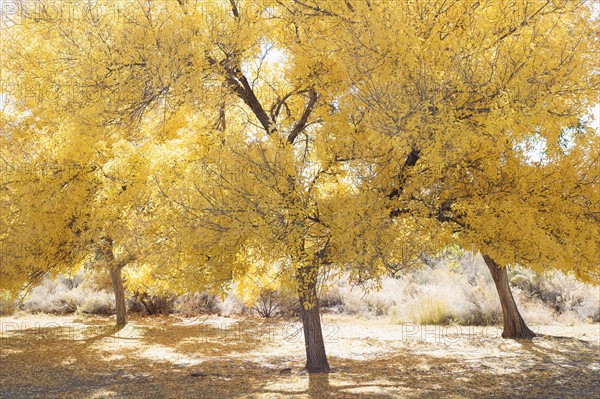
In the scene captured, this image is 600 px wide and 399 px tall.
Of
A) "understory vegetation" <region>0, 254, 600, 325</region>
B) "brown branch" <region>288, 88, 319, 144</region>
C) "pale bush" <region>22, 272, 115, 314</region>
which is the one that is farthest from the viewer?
"pale bush" <region>22, 272, 115, 314</region>

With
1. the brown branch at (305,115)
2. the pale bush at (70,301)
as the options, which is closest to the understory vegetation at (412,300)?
the pale bush at (70,301)

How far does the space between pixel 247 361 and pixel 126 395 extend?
3873 mm

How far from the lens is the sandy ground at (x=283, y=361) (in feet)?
31.4

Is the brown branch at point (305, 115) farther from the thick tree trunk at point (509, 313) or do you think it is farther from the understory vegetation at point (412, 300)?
the understory vegetation at point (412, 300)

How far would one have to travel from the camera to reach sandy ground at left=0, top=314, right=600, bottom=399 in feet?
31.4

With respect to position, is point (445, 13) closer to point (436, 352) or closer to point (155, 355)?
point (436, 352)

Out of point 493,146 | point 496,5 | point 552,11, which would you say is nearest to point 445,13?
point 496,5

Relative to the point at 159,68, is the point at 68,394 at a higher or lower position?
lower

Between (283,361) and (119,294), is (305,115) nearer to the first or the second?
(283,361)

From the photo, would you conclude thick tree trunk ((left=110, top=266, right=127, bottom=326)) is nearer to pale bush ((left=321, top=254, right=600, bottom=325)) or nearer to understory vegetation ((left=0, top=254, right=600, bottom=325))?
understory vegetation ((left=0, top=254, right=600, bottom=325))

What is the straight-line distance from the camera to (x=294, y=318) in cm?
2084

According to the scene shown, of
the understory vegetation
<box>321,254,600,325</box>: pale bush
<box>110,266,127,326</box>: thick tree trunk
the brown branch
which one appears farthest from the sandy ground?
the brown branch

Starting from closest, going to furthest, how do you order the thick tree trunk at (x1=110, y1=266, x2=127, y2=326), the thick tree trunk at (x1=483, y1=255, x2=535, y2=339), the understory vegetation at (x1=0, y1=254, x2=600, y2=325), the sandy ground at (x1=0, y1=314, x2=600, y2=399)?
the sandy ground at (x1=0, y1=314, x2=600, y2=399) → the thick tree trunk at (x1=483, y1=255, x2=535, y2=339) → the thick tree trunk at (x1=110, y1=266, x2=127, y2=326) → the understory vegetation at (x1=0, y1=254, x2=600, y2=325)

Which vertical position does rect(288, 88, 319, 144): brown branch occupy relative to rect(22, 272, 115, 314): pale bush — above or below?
above
